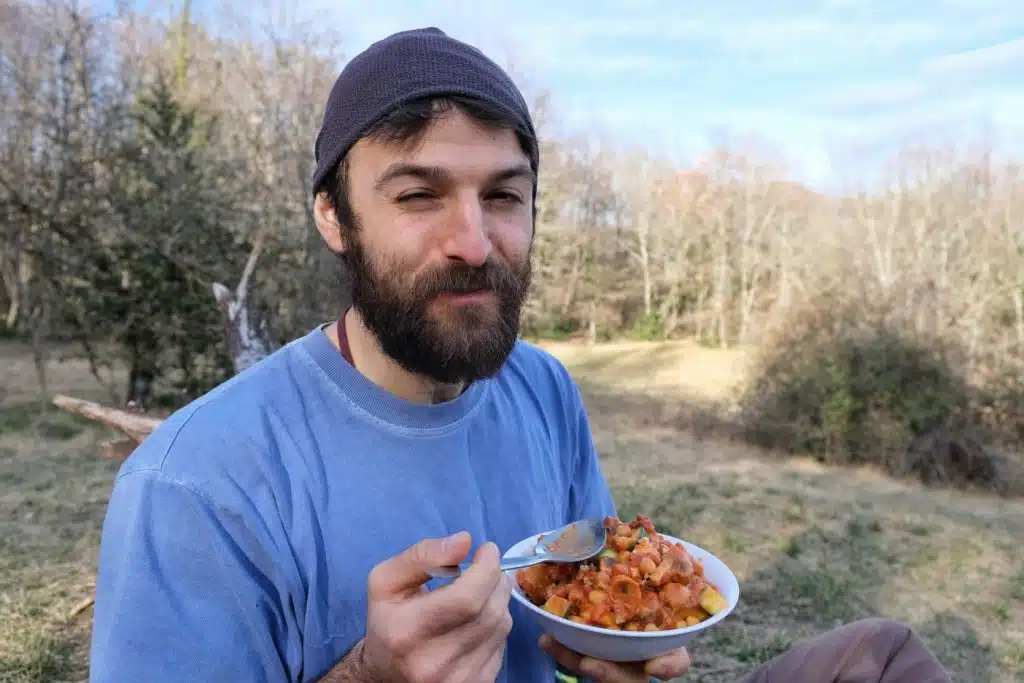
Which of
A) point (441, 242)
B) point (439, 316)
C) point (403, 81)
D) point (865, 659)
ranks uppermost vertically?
point (403, 81)

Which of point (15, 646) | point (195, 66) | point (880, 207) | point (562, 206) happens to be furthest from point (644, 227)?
point (15, 646)

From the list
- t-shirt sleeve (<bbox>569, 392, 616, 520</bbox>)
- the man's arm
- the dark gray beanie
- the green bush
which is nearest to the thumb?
the man's arm

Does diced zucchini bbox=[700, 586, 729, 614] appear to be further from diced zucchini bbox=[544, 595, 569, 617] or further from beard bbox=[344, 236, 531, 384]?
beard bbox=[344, 236, 531, 384]

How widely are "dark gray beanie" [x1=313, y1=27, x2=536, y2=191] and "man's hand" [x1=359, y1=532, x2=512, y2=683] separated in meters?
0.84

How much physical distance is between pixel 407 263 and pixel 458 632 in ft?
2.34

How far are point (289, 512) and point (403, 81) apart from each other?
830 mm

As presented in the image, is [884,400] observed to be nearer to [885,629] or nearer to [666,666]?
A: [885,629]

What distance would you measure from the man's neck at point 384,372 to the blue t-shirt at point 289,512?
0.14 feet

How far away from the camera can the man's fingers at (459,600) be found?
3.42 feet

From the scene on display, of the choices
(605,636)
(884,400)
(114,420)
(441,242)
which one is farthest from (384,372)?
(884,400)

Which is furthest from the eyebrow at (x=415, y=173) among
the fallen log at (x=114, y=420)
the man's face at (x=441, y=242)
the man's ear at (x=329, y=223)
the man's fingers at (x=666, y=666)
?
the fallen log at (x=114, y=420)

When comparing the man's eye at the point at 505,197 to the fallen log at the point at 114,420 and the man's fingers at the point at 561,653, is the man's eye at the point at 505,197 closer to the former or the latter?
the man's fingers at the point at 561,653

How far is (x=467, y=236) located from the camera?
143 cm

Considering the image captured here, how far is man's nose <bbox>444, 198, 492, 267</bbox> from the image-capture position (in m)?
1.43
